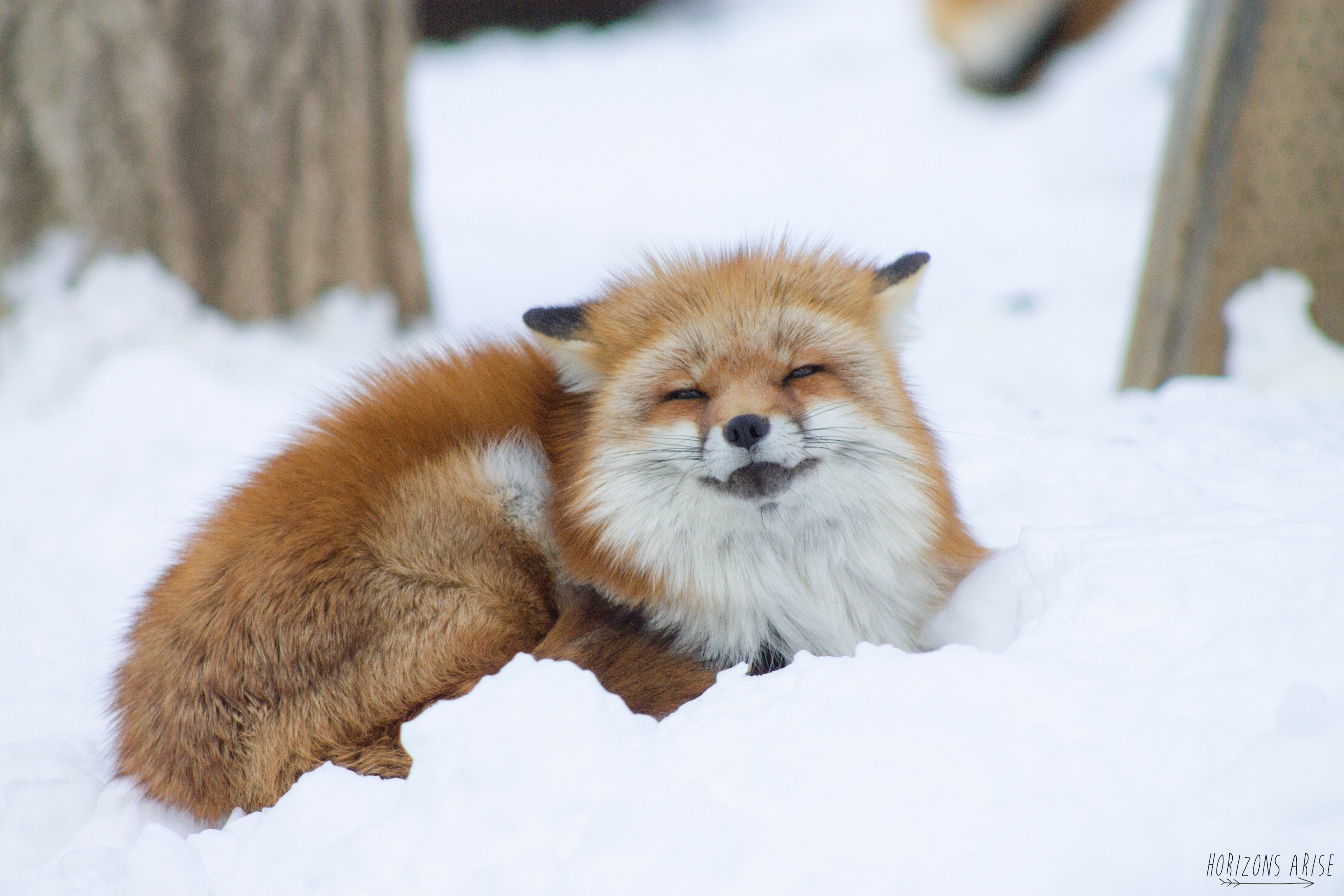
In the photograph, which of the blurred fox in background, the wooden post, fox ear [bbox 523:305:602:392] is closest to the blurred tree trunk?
fox ear [bbox 523:305:602:392]

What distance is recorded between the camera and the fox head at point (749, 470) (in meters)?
2.21

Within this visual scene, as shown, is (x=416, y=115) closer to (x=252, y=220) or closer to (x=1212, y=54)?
(x=252, y=220)

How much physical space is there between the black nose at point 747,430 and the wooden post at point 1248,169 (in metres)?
→ 2.63

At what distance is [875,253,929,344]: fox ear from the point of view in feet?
8.33

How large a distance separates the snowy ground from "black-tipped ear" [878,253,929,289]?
0.20 m

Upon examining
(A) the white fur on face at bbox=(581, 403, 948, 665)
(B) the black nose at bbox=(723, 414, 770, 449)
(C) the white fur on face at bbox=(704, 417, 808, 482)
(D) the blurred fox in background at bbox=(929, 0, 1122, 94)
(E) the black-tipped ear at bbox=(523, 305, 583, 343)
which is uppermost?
(D) the blurred fox in background at bbox=(929, 0, 1122, 94)

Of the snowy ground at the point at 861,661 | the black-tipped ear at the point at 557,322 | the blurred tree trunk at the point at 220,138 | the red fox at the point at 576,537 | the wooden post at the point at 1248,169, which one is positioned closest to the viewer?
the snowy ground at the point at 861,661

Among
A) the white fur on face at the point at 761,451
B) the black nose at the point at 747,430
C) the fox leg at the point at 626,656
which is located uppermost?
the black nose at the point at 747,430

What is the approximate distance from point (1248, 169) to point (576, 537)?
2954 millimetres

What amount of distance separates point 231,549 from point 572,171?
7.27m

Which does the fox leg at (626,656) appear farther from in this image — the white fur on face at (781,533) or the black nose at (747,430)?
the black nose at (747,430)

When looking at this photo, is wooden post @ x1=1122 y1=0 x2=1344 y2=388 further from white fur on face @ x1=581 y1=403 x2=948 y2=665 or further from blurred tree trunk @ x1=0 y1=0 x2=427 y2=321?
blurred tree trunk @ x1=0 y1=0 x2=427 y2=321

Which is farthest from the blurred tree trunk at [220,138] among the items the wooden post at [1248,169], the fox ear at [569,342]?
the wooden post at [1248,169]

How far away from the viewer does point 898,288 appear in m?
2.54
